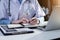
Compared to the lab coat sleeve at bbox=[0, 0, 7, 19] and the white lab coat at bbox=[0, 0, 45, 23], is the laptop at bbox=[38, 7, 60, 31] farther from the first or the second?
the lab coat sleeve at bbox=[0, 0, 7, 19]

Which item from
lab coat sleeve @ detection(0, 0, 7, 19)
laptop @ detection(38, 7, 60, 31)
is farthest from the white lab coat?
laptop @ detection(38, 7, 60, 31)

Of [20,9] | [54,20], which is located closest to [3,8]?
[20,9]

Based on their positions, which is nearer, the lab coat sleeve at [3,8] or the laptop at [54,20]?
the laptop at [54,20]

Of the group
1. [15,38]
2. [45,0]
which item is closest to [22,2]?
[15,38]

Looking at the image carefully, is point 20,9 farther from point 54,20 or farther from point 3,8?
point 54,20

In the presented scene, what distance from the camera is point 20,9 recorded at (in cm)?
172

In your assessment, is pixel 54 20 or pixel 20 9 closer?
pixel 54 20

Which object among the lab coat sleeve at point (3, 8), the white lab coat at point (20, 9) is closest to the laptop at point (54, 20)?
the white lab coat at point (20, 9)

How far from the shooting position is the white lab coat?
1646 millimetres

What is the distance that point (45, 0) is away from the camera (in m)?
2.83

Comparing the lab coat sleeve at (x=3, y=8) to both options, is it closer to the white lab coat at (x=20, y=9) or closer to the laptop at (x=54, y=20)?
the white lab coat at (x=20, y=9)

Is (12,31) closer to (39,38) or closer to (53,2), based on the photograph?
(39,38)

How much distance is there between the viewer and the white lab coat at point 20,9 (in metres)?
1.65

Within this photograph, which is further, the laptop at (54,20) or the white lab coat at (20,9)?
the white lab coat at (20,9)
